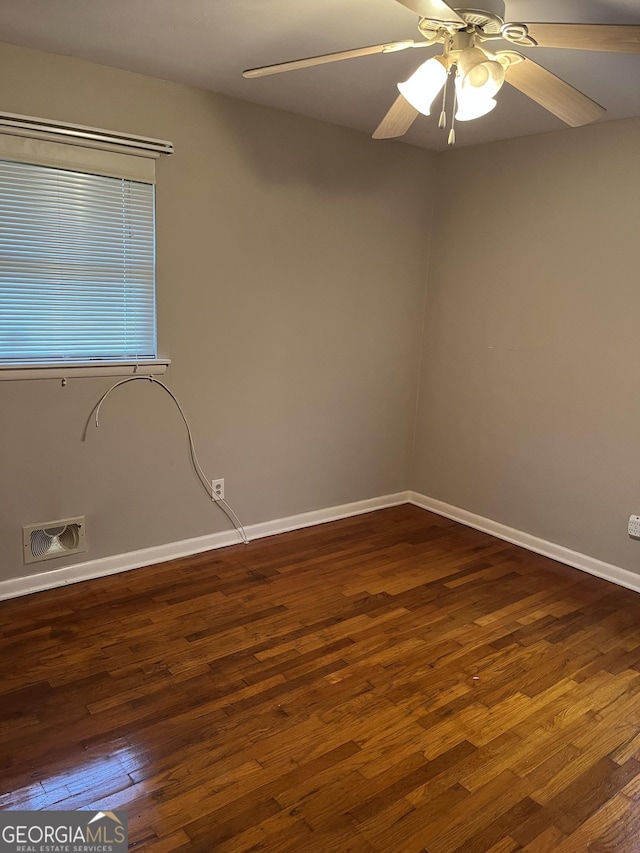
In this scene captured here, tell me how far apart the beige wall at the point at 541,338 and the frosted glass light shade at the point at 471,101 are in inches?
67.9

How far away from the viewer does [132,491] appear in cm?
327

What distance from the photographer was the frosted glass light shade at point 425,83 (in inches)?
72.0

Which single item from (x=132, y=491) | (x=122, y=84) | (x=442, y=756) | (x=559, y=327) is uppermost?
(x=122, y=84)

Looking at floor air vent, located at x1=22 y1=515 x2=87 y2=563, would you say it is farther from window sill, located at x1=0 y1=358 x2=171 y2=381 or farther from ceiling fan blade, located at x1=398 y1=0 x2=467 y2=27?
ceiling fan blade, located at x1=398 y1=0 x2=467 y2=27

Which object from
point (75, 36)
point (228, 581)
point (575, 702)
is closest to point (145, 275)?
point (75, 36)

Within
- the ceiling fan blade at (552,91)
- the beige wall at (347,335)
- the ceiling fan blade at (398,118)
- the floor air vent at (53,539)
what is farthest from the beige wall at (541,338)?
the floor air vent at (53,539)

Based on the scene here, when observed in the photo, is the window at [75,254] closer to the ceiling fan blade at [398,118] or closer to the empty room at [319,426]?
the empty room at [319,426]

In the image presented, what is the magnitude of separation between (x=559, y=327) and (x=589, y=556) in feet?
4.15

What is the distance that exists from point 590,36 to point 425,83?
1.43 ft

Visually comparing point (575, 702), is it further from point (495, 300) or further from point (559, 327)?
point (495, 300)

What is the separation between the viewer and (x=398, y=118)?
2342 millimetres

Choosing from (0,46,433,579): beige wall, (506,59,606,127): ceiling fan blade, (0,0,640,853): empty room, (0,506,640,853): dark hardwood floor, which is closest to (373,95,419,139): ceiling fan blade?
(0,0,640,853): empty room

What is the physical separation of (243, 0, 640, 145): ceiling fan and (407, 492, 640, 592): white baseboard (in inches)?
91.7

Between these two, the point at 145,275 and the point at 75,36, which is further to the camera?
the point at 145,275
